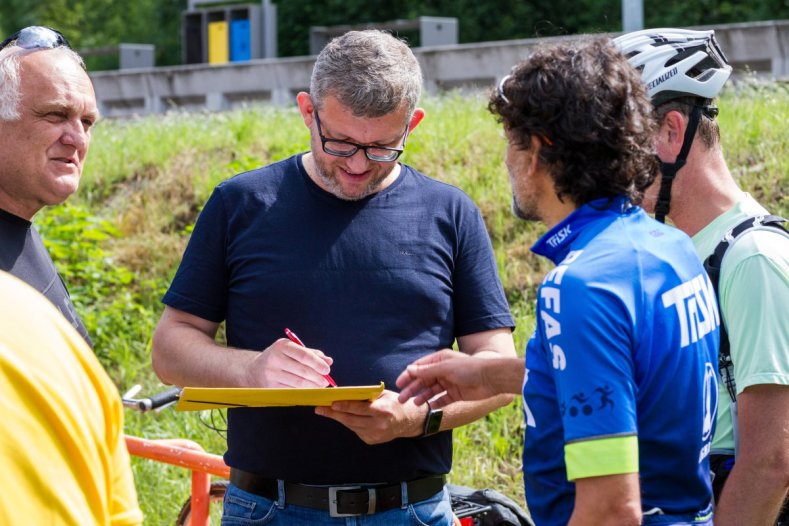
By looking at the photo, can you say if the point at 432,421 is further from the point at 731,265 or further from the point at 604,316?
the point at 604,316

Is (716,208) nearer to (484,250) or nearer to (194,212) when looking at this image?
(484,250)

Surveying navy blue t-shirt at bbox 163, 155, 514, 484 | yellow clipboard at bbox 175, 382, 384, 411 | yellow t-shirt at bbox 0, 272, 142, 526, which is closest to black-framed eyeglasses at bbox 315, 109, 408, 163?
navy blue t-shirt at bbox 163, 155, 514, 484

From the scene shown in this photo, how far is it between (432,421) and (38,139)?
1518mm

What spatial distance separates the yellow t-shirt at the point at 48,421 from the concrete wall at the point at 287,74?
293 inches

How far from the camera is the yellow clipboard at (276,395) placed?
2.72m

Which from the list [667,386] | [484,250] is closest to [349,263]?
[484,250]

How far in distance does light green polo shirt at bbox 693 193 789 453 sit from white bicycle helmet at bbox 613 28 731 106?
499 millimetres

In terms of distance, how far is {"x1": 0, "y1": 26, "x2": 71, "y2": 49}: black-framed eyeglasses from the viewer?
11.9ft

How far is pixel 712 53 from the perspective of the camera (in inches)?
130

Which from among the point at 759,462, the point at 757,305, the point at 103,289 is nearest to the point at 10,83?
the point at 757,305

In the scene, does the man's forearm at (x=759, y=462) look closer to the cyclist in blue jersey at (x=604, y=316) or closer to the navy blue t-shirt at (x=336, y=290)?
the cyclist in blue jersey at (x=604, y=316)

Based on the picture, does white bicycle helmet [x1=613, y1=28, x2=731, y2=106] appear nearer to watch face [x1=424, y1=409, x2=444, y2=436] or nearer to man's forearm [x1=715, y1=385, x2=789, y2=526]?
man's forearm [x1=715, y1=385, x2=789, y2=526]

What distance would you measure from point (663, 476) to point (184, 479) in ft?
14.9

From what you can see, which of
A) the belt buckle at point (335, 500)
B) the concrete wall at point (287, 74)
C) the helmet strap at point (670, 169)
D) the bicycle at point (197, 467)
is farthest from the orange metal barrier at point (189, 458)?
the concrete wall at point (287, 74)
